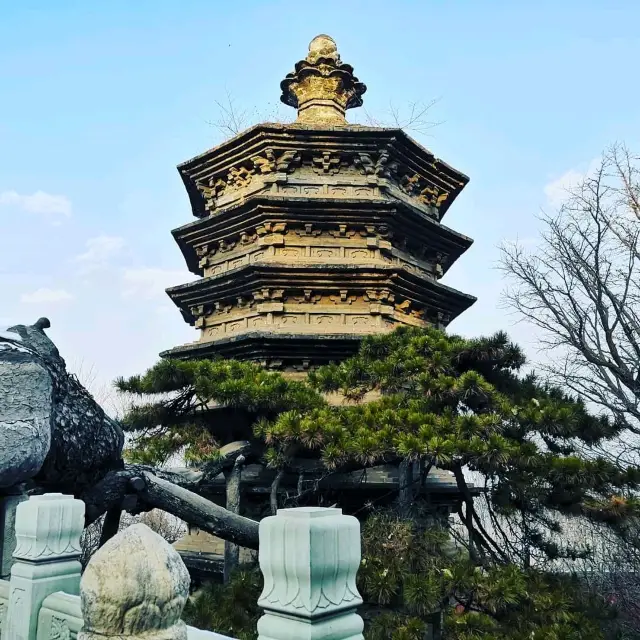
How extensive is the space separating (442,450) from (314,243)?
540 cm

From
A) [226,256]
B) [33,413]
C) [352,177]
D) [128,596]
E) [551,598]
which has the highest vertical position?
[352,177]

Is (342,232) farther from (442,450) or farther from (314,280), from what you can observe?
(442,450)

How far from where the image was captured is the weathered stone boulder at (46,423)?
3844 mm

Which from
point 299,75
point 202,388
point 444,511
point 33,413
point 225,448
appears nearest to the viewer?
point 33,413

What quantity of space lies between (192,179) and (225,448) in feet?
20.6

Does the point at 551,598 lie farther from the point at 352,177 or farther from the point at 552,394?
the point at 352,177

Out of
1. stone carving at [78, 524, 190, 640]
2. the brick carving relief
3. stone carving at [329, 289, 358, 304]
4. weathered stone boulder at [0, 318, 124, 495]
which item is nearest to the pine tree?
weathered stone boulder at [0, 318, 124, 495]

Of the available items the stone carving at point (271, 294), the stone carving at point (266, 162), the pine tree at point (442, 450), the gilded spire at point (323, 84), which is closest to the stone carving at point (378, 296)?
the stone carving at point (271, 294)

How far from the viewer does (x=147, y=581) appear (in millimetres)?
1720

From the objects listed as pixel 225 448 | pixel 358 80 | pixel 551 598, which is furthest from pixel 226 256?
pixel 551 598

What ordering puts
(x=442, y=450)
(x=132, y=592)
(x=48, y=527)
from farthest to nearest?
(x=442, y=450), (x=48, y=527), (x=132, y=592)

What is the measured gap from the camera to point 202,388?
6379mm

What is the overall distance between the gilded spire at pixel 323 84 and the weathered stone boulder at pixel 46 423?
856cm

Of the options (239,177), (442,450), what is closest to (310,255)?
(239,177)
